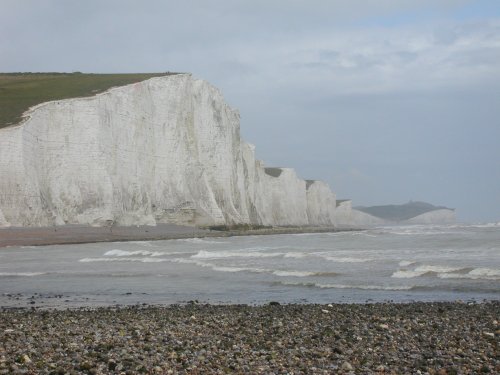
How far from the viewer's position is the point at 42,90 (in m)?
56.1

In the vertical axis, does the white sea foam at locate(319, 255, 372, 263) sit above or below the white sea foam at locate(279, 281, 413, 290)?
above

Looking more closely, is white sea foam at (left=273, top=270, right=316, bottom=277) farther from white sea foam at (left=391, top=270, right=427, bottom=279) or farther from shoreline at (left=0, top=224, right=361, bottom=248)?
shoreline at (left=0, top=224, right=361, bottom=248)

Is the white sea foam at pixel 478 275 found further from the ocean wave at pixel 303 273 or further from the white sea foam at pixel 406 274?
the ocean wave at pixel 303 273

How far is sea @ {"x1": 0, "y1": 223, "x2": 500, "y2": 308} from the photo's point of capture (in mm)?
15766

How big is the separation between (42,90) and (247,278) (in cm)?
4081

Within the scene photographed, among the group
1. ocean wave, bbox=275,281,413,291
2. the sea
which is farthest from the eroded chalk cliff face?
ocean wave, bbox=275,281,413,291

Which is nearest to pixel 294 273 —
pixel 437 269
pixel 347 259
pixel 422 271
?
pixel 422 271

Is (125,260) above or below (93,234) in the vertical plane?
below

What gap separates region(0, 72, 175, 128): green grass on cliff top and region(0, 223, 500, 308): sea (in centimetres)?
2078

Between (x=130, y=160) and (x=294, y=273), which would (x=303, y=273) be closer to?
(x=294, y=273)

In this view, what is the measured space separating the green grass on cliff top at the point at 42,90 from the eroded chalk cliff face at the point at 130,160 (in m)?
1.49

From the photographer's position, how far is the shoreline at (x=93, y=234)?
40.2 meters

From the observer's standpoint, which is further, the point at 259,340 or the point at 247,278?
the point at 247,278

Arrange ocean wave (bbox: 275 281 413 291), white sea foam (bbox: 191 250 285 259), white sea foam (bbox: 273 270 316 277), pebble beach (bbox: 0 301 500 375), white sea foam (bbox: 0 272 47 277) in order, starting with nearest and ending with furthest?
pebble beach (bbox: 0 301 500 375), ocean wave (bbox: 275 281 413 291), white sea foam (bbox: 273 270 316 277), white sea foam (bbox: 0 272 47 277), white sea foam (bbox: 191 250 285 259)
